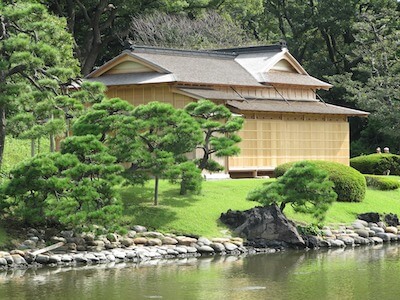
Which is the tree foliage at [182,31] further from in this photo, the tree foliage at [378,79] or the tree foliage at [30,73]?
the tree foliage at [30,73]

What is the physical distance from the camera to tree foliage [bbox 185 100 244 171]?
93.9ft

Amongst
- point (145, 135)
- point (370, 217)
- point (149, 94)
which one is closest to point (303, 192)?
point (370, 217)

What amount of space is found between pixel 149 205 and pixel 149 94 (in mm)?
9444

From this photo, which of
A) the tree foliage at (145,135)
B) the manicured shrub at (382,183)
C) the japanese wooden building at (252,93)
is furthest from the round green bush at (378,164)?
the tree foliage at (145,135)

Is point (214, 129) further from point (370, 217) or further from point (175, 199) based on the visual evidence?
point (370, 217)

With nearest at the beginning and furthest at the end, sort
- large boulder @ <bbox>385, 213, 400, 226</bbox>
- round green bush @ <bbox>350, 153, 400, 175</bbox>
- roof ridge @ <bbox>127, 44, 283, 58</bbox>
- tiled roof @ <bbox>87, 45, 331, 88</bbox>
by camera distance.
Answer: large boulder @ <bbox>385, 213, 400, 226</bbox> < tiled roof @ <bbox>87, 45, 331, 88</bbox> < roof ridge @ <bbox>127, 44, 283, 58</bbox> < round green bush @ <bbox>350, 153, 400, 175</bbox>

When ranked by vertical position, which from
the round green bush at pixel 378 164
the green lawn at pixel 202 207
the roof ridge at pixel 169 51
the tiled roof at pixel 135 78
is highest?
the roof ridge at pixel 169 51

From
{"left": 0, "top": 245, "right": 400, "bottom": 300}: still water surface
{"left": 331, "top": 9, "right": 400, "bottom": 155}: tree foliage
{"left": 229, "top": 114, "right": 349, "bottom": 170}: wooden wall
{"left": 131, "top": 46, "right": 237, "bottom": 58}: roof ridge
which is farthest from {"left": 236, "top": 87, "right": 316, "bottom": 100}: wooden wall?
{"left": 0, "top": 245, "right": 400, "bottom": 300}: still water surface

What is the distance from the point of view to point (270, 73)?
40.5 m

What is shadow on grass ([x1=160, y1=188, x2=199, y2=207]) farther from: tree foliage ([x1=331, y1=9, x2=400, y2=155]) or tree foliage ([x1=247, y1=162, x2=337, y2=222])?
tree foliage ([x1=331, y1=9, x2=400, y2=155])

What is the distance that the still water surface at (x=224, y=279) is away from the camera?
18875 millimetres

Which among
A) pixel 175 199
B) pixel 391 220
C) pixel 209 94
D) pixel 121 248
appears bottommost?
pixel 121 248

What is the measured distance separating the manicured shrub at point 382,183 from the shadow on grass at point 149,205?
9.71 m

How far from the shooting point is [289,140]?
38219 millimetres
